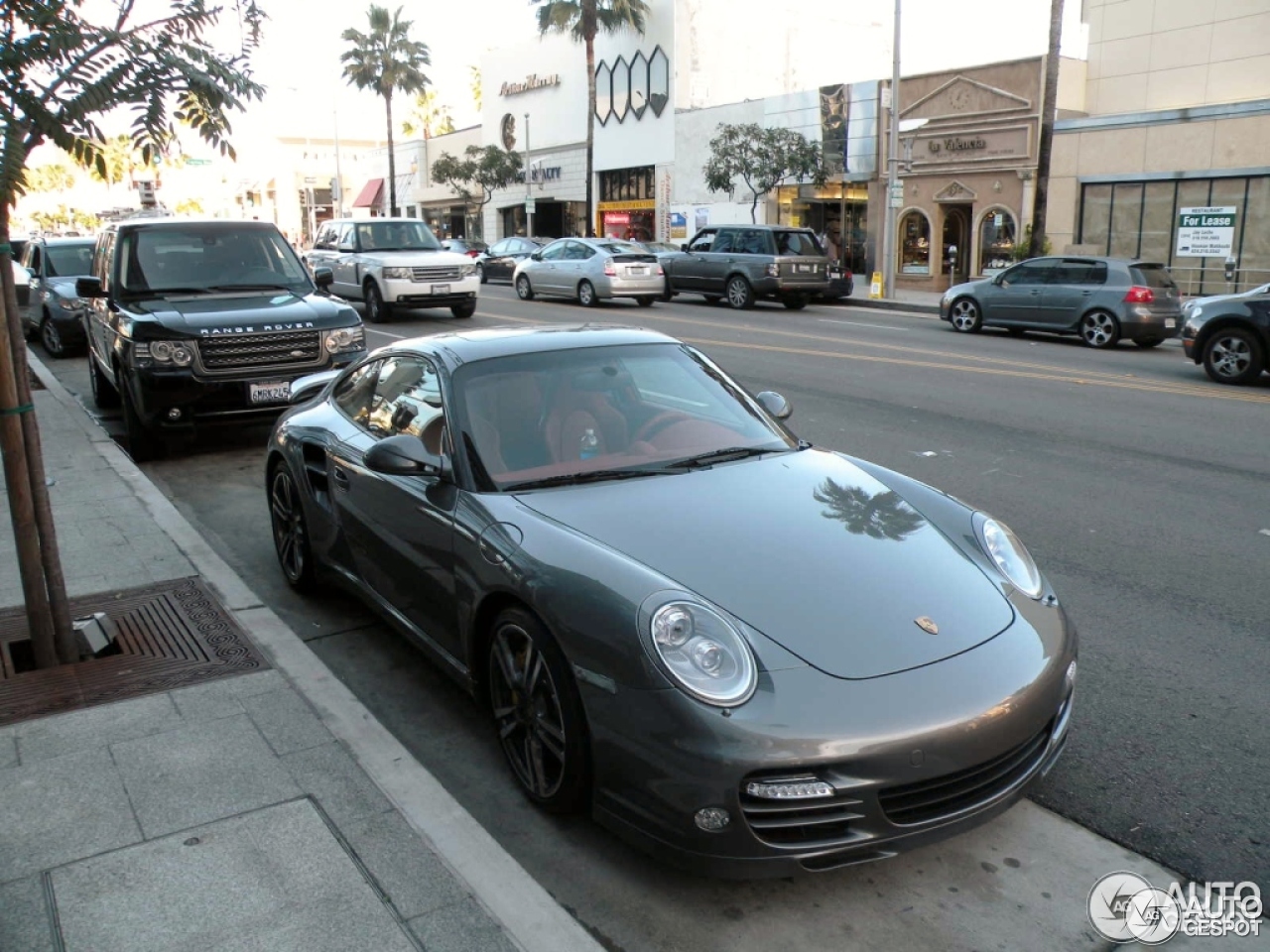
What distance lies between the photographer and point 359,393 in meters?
5.47

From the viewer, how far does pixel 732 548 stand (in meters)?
3.65

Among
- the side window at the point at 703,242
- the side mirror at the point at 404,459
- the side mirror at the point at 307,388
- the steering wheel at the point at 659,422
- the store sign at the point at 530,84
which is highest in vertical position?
the store sign at the point at 530,84

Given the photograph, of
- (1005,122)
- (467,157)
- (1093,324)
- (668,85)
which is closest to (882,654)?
(1093,324)

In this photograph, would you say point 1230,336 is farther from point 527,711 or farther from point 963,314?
point 527,711

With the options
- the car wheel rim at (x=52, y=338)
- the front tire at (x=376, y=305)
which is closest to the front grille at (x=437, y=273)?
the front tire at (x=376, y=305)

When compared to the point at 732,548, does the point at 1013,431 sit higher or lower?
lower

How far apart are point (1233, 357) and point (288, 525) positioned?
40.6 ft

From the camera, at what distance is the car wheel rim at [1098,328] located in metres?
18.1

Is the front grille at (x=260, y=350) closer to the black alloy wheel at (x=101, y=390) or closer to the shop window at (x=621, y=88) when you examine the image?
the black alloy wheel at (x=101, y=390)

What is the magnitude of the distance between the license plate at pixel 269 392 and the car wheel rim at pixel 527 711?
5955 millimetres

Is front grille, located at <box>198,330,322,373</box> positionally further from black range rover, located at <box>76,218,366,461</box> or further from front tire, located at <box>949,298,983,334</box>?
front tire, located at <box>949,298,983,334</box>

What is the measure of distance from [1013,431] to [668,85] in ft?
118

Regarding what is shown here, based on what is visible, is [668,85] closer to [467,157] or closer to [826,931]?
[467,157]

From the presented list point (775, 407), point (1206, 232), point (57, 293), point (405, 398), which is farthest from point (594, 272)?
point (405, 398)
